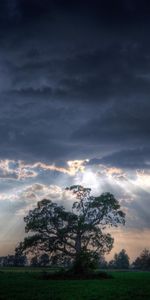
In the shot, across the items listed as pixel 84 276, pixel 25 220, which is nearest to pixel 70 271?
pixel 84 276

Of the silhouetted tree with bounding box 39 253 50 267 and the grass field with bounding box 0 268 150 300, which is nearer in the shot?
the grass field with bounding box 0 268 150 300

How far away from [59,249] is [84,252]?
23.6ft

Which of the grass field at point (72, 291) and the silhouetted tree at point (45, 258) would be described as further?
the silhouetted tree at point (45, 258)

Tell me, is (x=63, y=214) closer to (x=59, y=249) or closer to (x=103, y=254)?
(x=59, y=249)

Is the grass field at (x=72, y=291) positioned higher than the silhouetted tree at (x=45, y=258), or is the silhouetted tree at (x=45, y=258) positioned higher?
the silhouetted tree at (x=45, y=258)

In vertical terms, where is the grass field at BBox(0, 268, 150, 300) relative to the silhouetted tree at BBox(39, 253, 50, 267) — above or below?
below

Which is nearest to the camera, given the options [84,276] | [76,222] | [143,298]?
[143,298]

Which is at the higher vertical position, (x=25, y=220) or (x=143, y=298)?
(x=25, y=220)

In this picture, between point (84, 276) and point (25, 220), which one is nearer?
point (84, 276)

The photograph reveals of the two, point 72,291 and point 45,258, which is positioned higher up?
point 45,258

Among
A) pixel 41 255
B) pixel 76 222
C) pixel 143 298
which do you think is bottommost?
pixel 143 298

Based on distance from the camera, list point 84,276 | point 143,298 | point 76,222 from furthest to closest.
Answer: point 76,222, point 84,276, point 143,298

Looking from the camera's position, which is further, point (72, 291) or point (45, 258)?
point (45, 258)

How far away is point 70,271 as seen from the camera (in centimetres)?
5303
